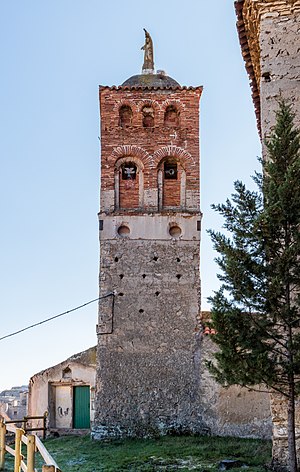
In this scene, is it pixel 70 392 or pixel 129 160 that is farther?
pixel 70 392

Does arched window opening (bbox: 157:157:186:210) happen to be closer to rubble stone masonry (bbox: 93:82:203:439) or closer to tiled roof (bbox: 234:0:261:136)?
rubble stone masonry (bbox: 93:82:203:439)

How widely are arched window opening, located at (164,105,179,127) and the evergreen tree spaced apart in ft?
30.7

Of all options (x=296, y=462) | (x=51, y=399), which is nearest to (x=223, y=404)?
(x=51, y=399)

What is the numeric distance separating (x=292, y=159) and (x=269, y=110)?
1.41 metres

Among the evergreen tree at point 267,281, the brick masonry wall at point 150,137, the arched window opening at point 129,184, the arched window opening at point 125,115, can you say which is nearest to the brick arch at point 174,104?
the brick masonry wall at point 150,137

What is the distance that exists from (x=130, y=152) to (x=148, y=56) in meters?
3.47

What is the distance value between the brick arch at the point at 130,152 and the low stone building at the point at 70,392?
487 cm

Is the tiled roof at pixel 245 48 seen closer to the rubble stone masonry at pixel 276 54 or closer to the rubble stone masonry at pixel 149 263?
the rubble stone masonry at pixel 276 54

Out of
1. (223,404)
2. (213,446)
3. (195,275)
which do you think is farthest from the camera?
(195,275)

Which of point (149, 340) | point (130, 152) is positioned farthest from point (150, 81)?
point (149, 340)

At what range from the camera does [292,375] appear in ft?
24.2

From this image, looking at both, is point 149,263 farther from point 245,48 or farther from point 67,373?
point 245,48

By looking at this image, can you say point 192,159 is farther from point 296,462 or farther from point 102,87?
point 296,462

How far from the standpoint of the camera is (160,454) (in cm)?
1166
